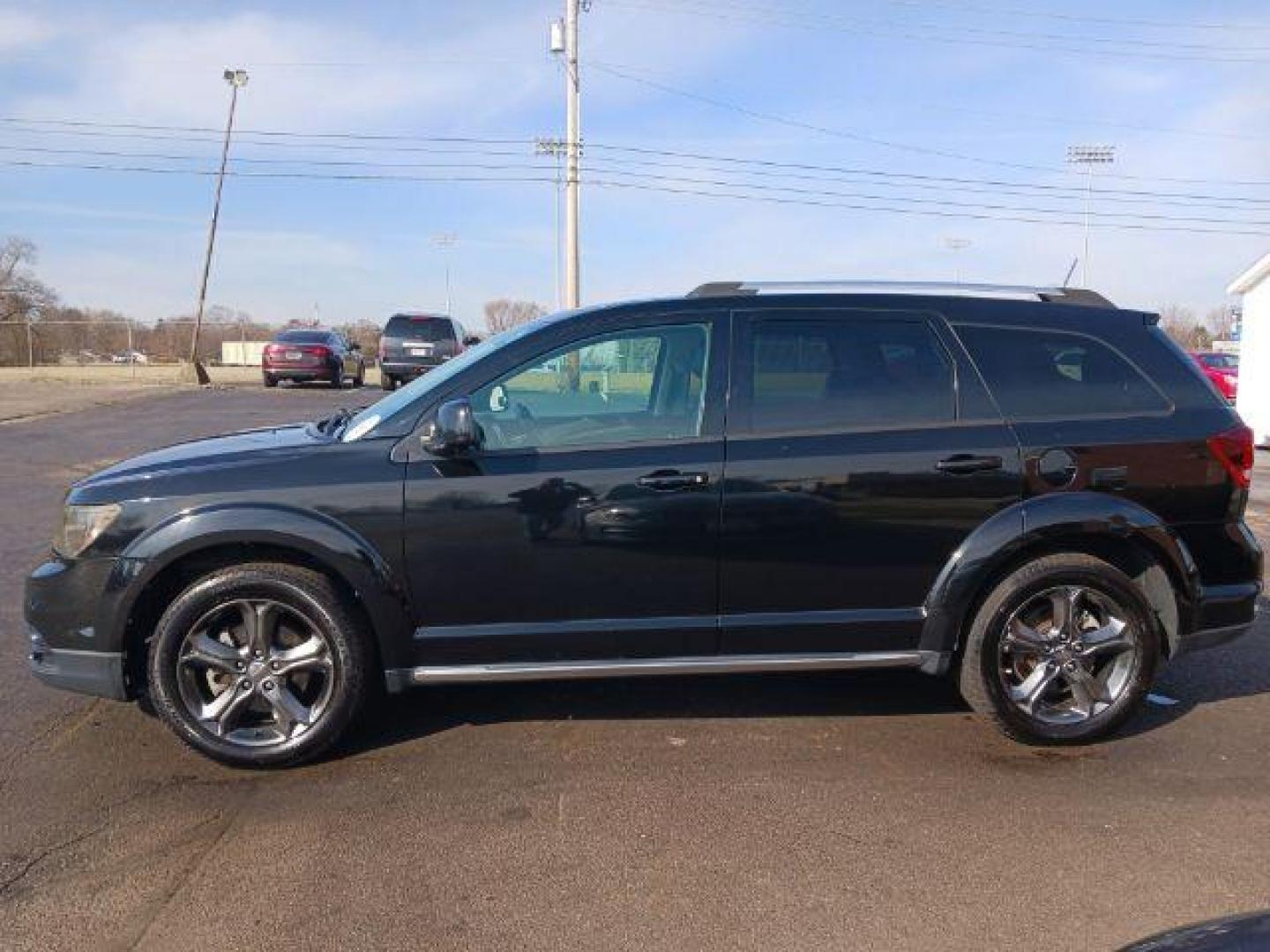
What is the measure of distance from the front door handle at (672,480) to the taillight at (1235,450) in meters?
2.16

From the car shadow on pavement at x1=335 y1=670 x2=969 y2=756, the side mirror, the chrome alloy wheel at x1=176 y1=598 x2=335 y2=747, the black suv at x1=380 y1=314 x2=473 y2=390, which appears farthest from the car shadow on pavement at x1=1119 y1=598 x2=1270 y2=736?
the black suv at x1=380 y1=314 x2=473 y2=390

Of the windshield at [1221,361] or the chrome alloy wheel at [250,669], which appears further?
the windshield at [1221,361]

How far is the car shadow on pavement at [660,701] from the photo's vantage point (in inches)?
174

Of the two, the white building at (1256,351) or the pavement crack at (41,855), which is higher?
the white building at (1256,351)

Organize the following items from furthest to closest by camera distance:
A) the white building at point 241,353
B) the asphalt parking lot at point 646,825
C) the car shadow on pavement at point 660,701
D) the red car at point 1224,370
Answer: the white building at point 241,353
the red car at point 1224,370
the car shadow on pavement at point 660,701
the asphalt parking lot at point 646,825

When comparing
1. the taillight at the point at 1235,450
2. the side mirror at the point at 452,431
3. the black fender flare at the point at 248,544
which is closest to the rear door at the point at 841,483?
the taillight at the point at 1235,450

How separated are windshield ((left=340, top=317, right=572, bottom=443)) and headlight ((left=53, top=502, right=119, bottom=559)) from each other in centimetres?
91

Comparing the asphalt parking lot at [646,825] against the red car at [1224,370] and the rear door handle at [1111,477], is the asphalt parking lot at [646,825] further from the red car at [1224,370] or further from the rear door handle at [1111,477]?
the red car at [1224,370]

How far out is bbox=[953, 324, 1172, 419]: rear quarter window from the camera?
4.22m

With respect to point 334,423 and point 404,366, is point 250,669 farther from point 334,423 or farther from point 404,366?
point 404,366

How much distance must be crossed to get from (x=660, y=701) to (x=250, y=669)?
1.77 meters

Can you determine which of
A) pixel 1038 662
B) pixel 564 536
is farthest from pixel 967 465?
pixel 564 536

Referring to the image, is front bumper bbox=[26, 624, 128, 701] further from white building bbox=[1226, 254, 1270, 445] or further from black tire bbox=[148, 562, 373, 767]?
white building bbox=[1226, 254, 1270, 445]

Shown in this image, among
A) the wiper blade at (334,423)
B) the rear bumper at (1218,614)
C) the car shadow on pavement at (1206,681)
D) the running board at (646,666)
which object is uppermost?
the wiper blade at (334,423)
